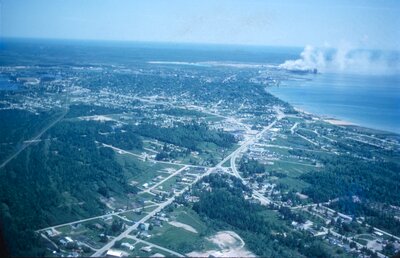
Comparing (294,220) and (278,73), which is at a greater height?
(278,73)

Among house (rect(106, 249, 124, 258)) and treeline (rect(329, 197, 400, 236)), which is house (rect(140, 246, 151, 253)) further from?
treeline (rect(329, 197, 400, 236))

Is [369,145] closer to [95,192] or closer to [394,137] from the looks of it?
[394,137]

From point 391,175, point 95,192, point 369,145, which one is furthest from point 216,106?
point 95,192

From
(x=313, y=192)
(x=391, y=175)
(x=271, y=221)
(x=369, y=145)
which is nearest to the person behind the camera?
(x=271, y=221)

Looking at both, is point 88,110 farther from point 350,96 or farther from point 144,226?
point 350,96

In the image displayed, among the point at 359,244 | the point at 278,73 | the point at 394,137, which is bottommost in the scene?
the point at 359,244

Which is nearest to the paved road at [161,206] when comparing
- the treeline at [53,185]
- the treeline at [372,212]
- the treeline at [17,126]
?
the treeline at [53,185]

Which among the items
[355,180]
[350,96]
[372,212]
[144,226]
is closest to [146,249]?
[144,226]

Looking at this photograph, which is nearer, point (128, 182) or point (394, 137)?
point (128, 182)
